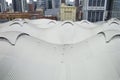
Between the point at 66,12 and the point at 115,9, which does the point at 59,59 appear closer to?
the point at 66,12

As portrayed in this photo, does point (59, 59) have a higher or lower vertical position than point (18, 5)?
lower

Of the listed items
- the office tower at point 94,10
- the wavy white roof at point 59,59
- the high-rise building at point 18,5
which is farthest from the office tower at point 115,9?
the high-rise building at point 18,5

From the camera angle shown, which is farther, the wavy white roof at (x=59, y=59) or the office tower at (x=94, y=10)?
the office tower at (x=94, y=10)

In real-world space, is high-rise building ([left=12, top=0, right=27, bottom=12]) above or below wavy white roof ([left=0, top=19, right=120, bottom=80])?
above

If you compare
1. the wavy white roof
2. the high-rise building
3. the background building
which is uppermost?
the high-rise building

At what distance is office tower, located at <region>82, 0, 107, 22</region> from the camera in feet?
123

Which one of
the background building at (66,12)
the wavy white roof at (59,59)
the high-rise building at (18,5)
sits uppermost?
the high-rise building at (18,5)

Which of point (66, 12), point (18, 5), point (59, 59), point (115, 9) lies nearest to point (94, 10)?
point (115, 9)

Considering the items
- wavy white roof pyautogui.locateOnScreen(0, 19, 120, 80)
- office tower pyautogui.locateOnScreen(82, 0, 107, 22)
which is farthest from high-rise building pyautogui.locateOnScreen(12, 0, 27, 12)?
wavy white roof pyautogui.locateOnScreen(0, 19, 120, 80)

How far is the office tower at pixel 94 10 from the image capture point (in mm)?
37469

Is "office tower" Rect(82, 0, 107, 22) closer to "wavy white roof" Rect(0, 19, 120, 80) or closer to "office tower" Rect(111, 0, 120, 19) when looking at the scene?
"office tower" Rect(111, 0, 120, 19)

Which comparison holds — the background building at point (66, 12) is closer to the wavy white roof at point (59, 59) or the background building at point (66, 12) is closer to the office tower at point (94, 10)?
the office tower at point (94, 10)

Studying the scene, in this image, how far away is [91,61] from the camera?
7.46 meters

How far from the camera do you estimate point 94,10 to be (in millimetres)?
38062
